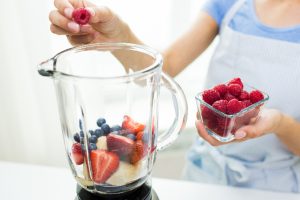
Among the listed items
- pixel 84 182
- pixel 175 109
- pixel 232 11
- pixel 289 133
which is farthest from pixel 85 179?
pixel 232 11

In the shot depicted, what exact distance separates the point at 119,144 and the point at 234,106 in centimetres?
17

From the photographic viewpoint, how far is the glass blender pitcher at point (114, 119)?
0.43 m

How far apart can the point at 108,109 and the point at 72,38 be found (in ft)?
0.45

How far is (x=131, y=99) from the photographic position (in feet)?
1.62

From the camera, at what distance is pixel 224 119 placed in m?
0.54

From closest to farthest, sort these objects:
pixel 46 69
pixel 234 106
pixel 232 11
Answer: pixel 46 69, pixel 234 106, pixel 232 11

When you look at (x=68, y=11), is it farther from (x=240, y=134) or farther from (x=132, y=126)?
(x=240, y=134)

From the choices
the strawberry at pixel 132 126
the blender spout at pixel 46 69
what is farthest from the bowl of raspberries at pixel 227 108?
the blender spout at pixel 46 69

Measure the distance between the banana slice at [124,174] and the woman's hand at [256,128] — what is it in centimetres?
15

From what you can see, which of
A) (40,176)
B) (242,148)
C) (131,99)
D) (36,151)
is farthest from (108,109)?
(36,151)

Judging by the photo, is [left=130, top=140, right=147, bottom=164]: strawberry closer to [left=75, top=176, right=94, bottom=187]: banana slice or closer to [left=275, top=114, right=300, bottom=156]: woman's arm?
[left=75, top=176, right=94, bottom=187]: banana slice

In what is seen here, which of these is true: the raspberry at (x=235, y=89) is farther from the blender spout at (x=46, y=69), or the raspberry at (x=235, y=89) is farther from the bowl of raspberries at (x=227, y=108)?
the blender spout at (x=46, y=69)

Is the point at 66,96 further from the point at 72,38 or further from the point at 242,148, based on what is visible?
the point at 242,148

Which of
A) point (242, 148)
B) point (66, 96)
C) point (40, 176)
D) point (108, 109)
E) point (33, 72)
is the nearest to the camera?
point (66, 96)
